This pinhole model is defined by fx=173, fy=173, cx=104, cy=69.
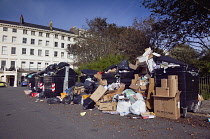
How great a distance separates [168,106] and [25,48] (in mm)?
43761

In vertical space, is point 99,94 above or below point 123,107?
above

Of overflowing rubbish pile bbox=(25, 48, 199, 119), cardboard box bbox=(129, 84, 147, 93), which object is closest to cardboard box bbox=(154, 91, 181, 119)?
overflowing rubbish pile bbox=(25, 48, 199, 119)

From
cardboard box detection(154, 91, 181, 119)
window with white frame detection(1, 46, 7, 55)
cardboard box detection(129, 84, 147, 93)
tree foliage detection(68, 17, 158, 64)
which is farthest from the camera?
window with white frame detection(1, 46, 7, 55)

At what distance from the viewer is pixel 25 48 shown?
142 ft

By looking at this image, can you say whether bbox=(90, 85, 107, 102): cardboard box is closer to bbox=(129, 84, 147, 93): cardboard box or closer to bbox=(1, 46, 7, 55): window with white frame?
bbox=(129, 84, 147, 93): cardboard box

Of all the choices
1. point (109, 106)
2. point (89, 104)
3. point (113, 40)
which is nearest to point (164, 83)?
point (109, 106)

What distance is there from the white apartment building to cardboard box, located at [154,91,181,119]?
4102 centimetres

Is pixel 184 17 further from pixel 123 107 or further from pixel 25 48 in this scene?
pixel 25 48

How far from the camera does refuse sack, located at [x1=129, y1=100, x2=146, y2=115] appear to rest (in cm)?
629

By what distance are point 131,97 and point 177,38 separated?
238 inches

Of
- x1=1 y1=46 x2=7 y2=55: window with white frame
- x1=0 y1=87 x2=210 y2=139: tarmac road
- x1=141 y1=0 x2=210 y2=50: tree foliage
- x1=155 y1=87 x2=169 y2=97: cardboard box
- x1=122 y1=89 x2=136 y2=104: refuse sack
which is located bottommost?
x1=0 y1=87 x2=210 y2=139: tarmac road

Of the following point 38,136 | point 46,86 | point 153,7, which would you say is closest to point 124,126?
point 38,136

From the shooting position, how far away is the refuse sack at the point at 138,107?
6293 mm

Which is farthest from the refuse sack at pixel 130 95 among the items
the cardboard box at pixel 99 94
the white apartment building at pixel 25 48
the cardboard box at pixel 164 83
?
the white apartment building at pixel 25 48
